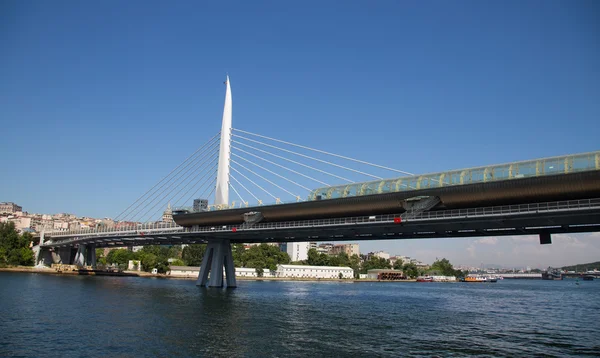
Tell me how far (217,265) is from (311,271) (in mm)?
111191

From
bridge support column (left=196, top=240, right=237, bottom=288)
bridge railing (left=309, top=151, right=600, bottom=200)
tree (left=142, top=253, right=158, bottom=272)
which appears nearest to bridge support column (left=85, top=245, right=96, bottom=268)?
tree (left=142, top=253, right=158, bottom=272)

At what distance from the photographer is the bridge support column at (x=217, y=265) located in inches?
3049

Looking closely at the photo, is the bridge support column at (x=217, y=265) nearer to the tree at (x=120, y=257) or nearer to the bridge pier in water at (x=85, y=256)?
the bridge pier in water at (x=85, y=256)

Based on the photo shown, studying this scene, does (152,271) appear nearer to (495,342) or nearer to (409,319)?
(409,319)

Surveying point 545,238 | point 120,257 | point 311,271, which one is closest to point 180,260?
point 120,257

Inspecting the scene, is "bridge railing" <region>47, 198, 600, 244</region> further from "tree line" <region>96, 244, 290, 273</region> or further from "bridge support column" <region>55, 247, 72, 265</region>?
"tree line" <region>96, 244, 290, 273</region>

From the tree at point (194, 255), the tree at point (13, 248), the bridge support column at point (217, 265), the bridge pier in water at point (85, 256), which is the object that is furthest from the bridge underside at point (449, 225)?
the tree at point (194, 255)

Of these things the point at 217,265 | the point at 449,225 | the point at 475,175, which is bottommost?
the point at 217,265

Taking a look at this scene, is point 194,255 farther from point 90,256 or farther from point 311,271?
point 90,256

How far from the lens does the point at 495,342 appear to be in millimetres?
31062

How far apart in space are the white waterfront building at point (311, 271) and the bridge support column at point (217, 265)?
321 ft

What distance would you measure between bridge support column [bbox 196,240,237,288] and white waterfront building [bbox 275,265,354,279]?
9781 cm

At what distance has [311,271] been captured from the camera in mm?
184250

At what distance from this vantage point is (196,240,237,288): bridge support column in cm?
7744
